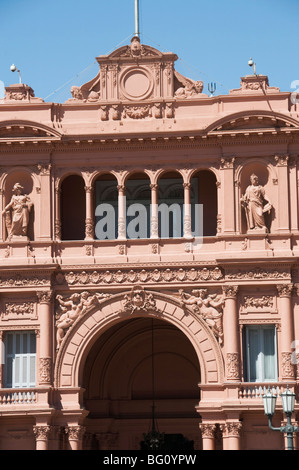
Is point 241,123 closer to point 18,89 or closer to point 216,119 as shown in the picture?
point 216,119

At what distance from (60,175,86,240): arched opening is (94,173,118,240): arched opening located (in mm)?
804

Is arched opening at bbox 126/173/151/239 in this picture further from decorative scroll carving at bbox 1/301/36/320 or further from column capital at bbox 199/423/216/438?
column capital at bbox 199/423/216/438

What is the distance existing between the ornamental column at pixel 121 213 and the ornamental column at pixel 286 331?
21.2 feet

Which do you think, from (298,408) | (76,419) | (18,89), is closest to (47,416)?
(76,419)

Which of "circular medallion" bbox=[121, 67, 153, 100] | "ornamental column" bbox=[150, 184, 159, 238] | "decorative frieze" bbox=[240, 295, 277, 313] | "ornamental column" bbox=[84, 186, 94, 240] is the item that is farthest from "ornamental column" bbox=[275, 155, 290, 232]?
"ornamental column" bbox=[84, 186, 94, 240]

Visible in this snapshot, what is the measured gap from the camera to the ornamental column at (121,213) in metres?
58.8

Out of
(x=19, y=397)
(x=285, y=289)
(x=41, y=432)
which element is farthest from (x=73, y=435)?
(x=285, y=289)

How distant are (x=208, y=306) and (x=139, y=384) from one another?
8.00 m

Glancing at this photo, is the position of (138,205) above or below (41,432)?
above

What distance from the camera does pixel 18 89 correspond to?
60.1 m

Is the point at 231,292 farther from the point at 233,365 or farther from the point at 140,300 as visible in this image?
the point at 140,300

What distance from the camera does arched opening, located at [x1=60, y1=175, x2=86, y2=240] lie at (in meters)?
60.6

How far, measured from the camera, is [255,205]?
58.2 metres

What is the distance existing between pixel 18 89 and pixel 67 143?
124 inches
